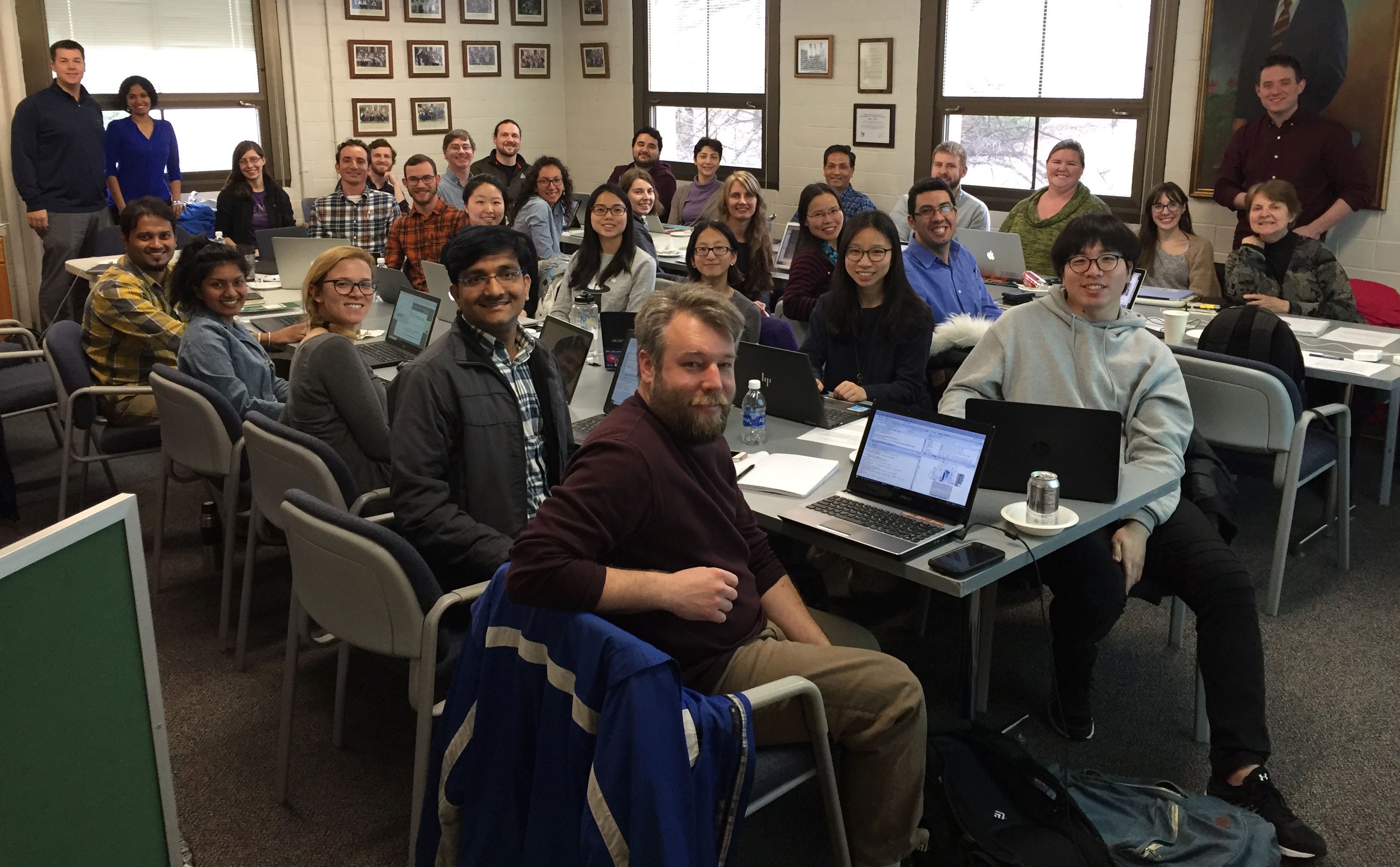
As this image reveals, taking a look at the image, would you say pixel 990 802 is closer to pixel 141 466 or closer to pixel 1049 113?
pixel 141 466

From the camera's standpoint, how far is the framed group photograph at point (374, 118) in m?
8.88

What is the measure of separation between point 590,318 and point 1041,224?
2823 millimetres

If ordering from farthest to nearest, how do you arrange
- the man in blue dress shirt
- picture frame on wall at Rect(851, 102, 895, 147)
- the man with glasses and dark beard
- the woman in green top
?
1. picture frame on wall at Rect(851, 102, 895, 147)
2. the woman in green top
3. the man in blue dress shirt
4. the man with glasses and dark beard

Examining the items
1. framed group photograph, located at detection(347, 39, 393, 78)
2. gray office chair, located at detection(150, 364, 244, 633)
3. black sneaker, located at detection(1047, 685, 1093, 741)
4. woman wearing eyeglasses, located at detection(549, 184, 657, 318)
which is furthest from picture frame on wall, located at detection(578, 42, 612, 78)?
black sneaker, located at detection(1047, 685, 1093, 741)

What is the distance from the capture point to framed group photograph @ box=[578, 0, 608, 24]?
9.66 metres

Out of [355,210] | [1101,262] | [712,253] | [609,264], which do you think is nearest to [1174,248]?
[712,253]

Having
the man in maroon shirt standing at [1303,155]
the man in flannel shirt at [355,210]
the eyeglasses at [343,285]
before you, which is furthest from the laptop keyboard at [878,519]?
the man in flannel shirt at [355,210]

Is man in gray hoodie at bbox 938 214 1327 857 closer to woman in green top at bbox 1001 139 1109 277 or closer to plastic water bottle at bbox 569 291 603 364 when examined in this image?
plastic water bottle at bbox 569 291 603 364

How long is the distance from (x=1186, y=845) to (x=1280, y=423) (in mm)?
1635

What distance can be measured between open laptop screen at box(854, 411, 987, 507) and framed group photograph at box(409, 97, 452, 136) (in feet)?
24.5

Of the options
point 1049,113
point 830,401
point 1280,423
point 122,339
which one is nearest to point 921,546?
point 830,401

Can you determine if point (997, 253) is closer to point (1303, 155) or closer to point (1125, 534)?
point (1303, 155)

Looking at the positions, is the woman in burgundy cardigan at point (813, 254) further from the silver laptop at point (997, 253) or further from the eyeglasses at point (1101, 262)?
the eyeglasses at point (1101, 262)

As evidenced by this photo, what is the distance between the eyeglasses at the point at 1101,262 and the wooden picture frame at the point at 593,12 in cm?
746
